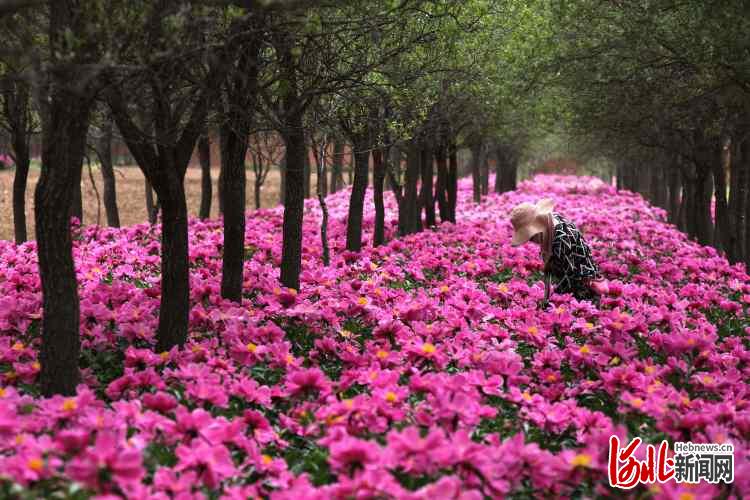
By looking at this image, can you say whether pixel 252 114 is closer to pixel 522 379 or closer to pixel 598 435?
pixel 522 379

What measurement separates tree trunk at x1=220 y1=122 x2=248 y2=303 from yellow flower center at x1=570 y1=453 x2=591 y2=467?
14.3 feet

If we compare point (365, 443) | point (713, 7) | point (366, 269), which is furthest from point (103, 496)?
point (713, 7)

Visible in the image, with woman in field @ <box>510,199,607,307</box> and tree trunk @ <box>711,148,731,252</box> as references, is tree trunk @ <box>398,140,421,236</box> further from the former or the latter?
woman in field @ <box>510,199,607,307</box>

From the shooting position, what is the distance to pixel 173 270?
5781mm

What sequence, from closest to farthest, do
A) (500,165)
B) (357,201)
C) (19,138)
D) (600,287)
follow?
(600,287) < (19,138) < (357,201) < (500,165)

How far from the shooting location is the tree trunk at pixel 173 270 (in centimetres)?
563

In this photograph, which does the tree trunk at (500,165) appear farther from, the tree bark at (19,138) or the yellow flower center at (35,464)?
the yellow flower center at (35,464)

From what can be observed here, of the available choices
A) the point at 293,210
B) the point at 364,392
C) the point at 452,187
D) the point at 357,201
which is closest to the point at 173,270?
the point at 364,392

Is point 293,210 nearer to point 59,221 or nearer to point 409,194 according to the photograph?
point 59,221

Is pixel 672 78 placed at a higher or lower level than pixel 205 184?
higher

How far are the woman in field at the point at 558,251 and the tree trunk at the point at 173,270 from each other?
332 centimetres

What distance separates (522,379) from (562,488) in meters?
1.05

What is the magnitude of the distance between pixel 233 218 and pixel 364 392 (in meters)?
3.02

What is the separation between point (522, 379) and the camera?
4.45m
